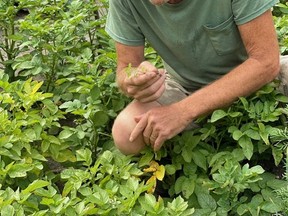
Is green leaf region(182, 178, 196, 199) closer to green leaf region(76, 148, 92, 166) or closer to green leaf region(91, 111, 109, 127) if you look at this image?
green leaf region(76, 148, 92, 166)

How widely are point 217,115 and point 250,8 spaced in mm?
442

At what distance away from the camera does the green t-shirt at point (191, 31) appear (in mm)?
2822

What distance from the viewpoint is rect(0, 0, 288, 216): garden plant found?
8.60ft

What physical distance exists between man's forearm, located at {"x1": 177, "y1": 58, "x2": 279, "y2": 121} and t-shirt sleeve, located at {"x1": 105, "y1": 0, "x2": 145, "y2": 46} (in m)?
0.44

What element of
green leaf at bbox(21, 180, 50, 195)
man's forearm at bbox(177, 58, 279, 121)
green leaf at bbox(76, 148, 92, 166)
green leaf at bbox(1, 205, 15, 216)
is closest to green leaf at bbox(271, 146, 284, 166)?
man's forearm at bbox(177, 58, 279, 121)

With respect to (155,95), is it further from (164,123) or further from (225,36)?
(225,36)

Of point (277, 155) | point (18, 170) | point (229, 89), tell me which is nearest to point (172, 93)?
point (229, 89)

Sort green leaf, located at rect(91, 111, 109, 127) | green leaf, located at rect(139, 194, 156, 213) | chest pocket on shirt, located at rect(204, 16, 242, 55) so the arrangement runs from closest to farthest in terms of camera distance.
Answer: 1. green leaf, located at rect(139, 194, 156, 213)
2. chest pocket on shirt, located at rect(204, 16, 242, 55)
3. green leaf, located at rect(91, 111, 109, 127)

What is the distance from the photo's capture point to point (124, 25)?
123 inches

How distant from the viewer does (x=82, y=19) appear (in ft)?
12.9

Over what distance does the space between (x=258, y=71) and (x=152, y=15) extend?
0.52m

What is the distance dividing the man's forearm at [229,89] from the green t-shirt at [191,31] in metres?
0.16

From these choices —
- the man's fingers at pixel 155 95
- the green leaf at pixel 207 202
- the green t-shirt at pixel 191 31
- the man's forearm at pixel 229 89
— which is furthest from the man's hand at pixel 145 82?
the green leaf at pixel 207 202

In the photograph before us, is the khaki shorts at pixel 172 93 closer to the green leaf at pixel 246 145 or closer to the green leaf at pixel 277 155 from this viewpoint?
the green leaf at pixel 246 145
